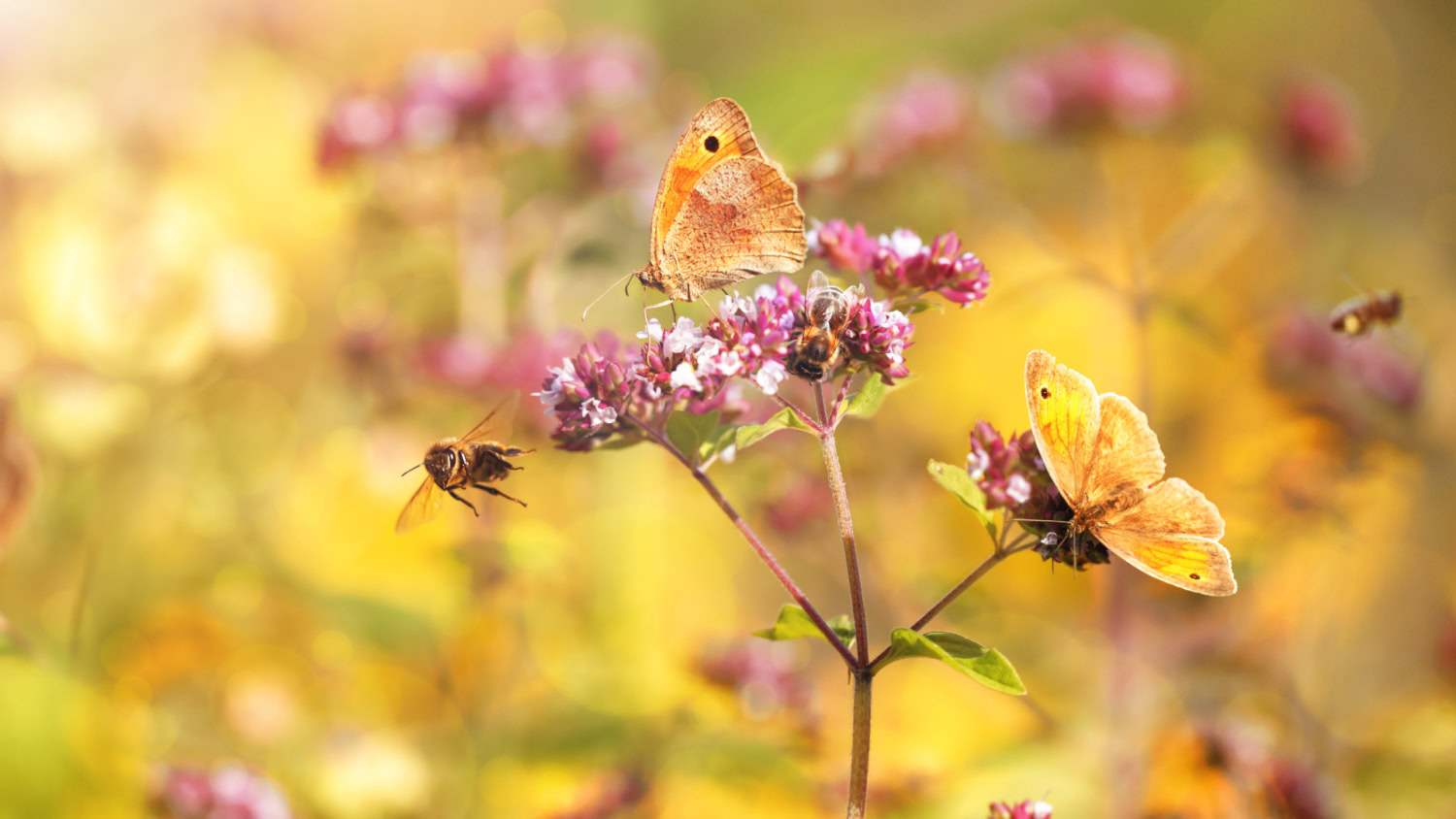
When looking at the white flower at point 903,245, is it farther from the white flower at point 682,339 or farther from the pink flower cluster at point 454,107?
the pink flower cluster at point 454,107

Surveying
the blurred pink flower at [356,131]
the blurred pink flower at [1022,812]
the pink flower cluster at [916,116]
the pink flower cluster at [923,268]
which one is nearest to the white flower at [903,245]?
the pink flower cluster at [923,268]

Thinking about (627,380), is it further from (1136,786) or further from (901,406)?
(901,406)

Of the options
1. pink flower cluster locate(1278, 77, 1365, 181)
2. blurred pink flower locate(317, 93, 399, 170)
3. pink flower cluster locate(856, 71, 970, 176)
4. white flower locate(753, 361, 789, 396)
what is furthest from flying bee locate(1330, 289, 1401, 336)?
blurred pink flower locate(317, 93, 399, 170)

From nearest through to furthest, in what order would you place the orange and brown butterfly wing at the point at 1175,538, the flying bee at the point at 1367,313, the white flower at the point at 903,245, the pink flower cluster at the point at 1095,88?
the orange and brown butterfly wing at the point at 1175,538, the white flower at the point at 903,245, the flying bee at the point at 1367,313, the pink flower cluster at the point at 1095,88

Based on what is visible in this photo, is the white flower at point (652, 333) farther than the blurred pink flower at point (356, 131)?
No

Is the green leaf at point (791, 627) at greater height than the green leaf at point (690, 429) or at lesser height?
lesser

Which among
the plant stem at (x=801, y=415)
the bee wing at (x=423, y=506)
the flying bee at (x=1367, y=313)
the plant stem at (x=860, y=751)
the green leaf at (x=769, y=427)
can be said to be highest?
the flying bee at (x=1367, y=313)

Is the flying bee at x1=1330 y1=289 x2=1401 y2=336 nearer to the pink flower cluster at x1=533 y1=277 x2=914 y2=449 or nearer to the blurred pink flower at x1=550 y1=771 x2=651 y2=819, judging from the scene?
the pink flower cluster at x1=533 y1=277 x2=914 y2=449
